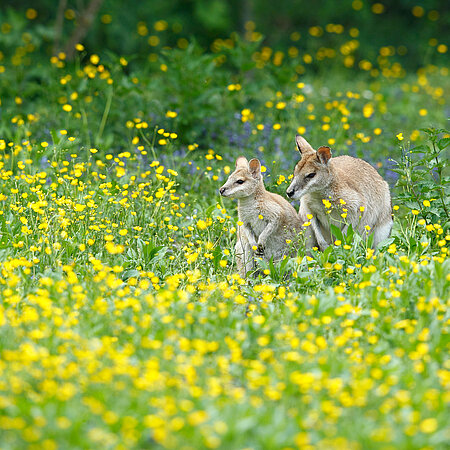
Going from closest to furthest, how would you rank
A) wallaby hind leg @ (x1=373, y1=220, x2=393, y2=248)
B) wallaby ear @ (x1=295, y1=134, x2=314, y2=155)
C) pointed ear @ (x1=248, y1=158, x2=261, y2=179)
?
pointed ear @ (x1=248, y1=158, x2=261, y2=179)
wallaby ear @ (x1=295, y1=134, x2=314, y2=155)
wallaby hind leg @ (x1=373, y1=220, x2=393, y2=248)

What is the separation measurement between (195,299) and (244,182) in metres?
1.15

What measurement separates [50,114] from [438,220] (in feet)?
15.2

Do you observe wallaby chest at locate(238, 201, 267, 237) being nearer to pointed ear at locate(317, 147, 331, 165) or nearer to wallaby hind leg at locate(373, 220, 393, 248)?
pointed ear at locate(317, 147, 331, 165)

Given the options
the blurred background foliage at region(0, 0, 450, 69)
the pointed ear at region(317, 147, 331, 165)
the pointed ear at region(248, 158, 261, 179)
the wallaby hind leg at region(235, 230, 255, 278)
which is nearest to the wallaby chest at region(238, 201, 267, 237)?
the wallaby hind leg at region(235, 230, 255, 278)

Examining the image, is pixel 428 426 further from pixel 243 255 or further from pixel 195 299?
pixel 243 255

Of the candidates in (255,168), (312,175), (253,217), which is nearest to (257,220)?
(253,217)

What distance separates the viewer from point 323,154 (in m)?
5.95

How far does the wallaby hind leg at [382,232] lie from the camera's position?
20.7 feet

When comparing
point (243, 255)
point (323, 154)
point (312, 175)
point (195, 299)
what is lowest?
point (243, 255)

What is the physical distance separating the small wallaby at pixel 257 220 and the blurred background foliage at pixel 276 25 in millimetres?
8096

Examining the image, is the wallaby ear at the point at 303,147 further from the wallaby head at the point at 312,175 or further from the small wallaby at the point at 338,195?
the wallaby head at the point at 312,175

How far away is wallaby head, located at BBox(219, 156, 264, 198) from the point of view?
5.77 m

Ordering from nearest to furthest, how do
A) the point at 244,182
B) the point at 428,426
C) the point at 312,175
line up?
the point at 428,426
the point at 244,182
the point at 312,175

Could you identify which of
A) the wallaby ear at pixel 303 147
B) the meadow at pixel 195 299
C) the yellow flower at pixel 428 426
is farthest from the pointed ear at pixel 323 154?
the yellow flower at pixel 428 426
